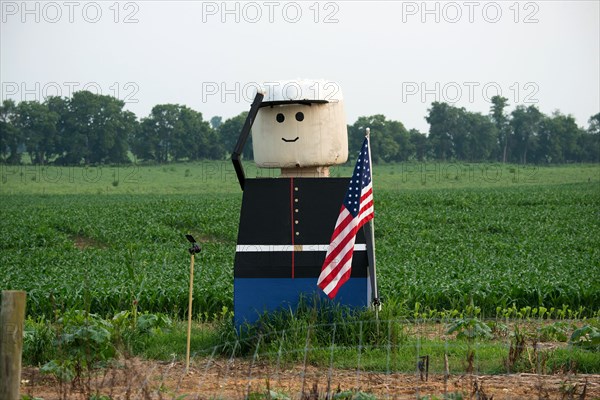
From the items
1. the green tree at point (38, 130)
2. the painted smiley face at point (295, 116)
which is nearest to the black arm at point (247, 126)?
the painted smiley face at point (295, 116)

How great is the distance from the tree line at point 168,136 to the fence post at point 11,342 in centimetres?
5813

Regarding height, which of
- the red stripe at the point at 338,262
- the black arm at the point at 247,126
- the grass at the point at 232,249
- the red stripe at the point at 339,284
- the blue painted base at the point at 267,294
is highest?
the black arm at the point at 247,126

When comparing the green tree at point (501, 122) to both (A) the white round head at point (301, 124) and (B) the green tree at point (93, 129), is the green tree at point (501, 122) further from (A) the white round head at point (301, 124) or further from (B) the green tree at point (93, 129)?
(A) the white round head at point (301, 124)

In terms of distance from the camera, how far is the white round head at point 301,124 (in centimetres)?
1004

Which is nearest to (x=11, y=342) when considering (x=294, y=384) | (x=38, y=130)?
(x=294, y=384)

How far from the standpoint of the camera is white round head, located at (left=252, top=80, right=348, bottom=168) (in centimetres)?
1004

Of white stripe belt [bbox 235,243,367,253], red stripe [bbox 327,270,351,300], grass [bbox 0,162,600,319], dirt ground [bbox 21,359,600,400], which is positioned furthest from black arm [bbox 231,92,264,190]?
grass [bbox 0,162,600,319]

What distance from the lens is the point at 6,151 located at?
2827 inches

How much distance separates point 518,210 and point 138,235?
14336mm

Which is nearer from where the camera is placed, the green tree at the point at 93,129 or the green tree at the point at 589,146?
the green tree at the point at 93,129

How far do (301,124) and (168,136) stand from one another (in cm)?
6527

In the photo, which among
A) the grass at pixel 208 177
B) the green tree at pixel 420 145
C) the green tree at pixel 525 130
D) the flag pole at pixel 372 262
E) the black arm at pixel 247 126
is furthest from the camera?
the green tree at pixel 525 130

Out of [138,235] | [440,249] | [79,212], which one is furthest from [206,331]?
[79,212]

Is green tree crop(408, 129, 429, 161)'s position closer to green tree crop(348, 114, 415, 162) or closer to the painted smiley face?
green tree crop(348, 114, 415, 162)
